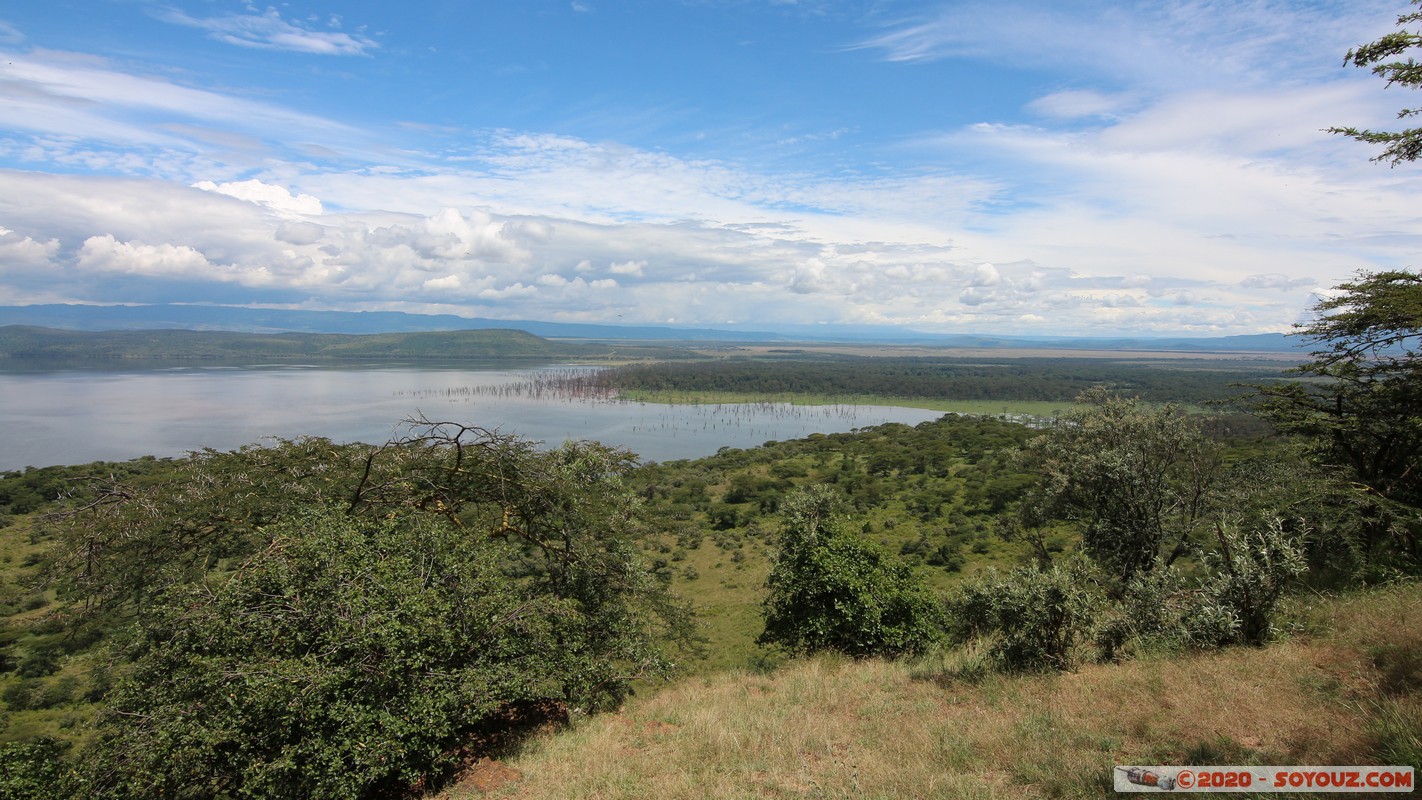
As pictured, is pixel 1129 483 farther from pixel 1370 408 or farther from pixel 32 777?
pixel 32 777

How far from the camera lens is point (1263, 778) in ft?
16.8

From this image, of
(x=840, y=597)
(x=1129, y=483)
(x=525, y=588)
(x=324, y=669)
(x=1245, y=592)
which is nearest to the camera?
(x=324, y=669)

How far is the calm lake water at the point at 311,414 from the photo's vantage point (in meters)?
68.9

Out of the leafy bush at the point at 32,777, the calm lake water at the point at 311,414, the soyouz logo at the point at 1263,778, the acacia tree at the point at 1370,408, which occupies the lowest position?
the calm lake water at the point at 311,414

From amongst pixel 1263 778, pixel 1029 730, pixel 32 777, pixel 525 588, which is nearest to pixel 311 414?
pixel 525 588

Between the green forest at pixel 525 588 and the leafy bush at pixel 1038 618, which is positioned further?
the leafy bush at pixel 1038 618

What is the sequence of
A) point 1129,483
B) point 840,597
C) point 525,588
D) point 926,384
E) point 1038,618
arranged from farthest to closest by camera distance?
point 926,384 < point 840,597 < point 1129,483 < point 525,588 < point 1038,618

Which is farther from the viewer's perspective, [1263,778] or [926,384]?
[926,384]

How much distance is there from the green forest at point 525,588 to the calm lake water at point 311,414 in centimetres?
4247

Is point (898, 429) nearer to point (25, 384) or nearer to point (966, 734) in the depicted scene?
point (966, 734)

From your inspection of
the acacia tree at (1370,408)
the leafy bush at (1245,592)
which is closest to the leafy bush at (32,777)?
the leafy bush at (1245,592)

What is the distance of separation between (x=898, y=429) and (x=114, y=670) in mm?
66110

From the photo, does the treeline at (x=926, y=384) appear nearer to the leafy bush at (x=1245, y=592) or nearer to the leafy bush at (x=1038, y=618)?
the leafy bush at (x=1245, y=592)

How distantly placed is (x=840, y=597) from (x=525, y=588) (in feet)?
20.7
